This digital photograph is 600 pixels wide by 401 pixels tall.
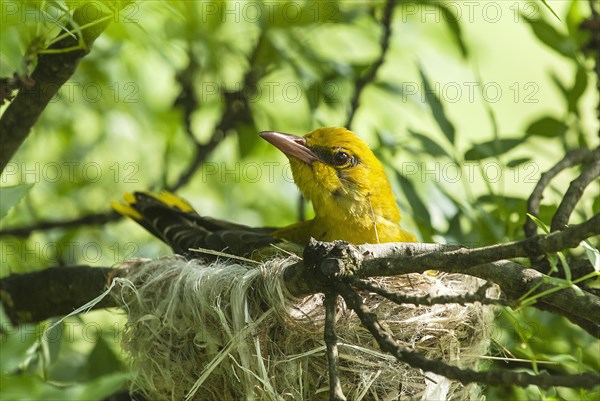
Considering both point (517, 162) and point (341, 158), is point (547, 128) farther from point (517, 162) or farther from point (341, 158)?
point (341, 158)

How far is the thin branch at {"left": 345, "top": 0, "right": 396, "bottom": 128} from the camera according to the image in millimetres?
4316

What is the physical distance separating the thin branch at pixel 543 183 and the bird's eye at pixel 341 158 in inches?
38.7

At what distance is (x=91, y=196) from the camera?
523cm

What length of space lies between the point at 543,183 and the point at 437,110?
68 cm

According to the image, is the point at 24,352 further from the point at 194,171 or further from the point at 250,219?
the point at 250,219

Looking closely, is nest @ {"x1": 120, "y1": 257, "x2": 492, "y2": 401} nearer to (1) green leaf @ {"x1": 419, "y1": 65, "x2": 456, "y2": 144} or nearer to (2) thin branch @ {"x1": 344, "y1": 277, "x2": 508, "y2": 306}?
(2) thin branch @ {"x1": 344, "y1": 277, "x2": 508, "y2": 306}

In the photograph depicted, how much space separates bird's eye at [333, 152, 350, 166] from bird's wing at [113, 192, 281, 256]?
18.1 inches

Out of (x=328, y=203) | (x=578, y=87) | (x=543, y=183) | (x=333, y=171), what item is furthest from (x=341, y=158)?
(x=578, y=87)

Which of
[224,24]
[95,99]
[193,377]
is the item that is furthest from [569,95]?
[95,99]

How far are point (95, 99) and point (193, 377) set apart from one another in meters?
2.12

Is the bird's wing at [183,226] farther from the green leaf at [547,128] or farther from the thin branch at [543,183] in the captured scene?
the green leaf at [547,128]

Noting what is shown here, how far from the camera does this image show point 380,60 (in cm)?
432

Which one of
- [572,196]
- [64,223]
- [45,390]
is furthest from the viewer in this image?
[64,223]

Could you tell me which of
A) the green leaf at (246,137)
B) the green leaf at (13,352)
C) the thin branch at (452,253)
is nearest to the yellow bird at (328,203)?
the green leaf at (246,137)
